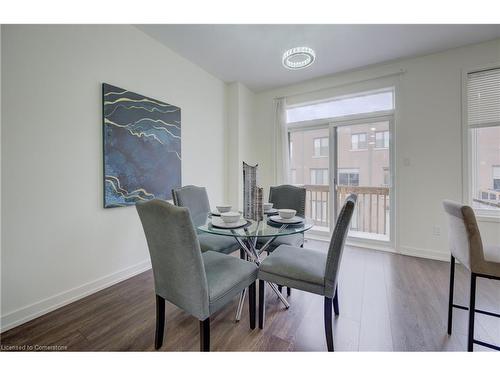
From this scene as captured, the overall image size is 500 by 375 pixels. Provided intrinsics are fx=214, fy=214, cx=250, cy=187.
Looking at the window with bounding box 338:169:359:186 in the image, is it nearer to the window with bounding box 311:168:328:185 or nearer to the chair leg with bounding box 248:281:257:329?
the window with bounding box 311:168:328:185

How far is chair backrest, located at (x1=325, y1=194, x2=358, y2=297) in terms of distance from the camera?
1.28 meters

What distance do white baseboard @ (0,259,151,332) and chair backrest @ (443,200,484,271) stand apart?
2.91 m

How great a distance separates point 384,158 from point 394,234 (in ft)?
3.79

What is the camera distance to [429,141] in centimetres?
291

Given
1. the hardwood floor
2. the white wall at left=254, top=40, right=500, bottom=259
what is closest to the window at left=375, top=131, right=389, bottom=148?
the white wall at left=254, top=40, right=500, bottom=259

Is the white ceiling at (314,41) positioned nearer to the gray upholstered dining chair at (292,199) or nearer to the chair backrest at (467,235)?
the gray upholstered dining chair at (292,199)

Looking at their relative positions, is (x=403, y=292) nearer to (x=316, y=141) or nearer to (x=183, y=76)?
(x=316, y=141)

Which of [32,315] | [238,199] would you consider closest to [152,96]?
[238,199]

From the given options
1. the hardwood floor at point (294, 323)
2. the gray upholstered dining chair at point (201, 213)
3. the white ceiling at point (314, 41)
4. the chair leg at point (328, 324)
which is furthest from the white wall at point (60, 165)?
the chair leg at point (328, 324)

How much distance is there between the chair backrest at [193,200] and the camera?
218 centimetres

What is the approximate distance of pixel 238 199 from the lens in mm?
3811

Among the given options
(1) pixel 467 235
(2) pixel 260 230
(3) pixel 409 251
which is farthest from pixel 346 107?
(2) pixel 260 230

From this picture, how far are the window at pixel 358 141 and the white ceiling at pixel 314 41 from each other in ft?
3.35
